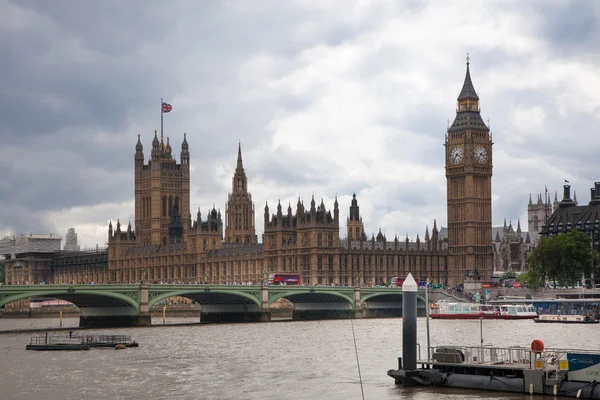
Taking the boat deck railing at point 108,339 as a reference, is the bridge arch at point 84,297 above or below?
above

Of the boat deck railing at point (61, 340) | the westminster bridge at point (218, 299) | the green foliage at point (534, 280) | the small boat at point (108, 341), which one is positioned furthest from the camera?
the green foliage at point (534, 280)

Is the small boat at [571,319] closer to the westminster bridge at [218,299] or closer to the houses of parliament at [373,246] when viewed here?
the westminster bridge at [218,299]

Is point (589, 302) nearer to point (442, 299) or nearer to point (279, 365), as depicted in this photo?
point (442, 299)

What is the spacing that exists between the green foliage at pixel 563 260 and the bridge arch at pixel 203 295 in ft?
135

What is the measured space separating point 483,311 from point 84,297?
4373 centimetres

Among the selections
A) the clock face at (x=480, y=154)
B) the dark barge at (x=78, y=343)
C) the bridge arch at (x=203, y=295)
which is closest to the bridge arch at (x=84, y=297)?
the bridge arch at (x=203, y=295)

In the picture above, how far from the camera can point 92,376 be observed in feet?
181

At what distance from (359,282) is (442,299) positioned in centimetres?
1737

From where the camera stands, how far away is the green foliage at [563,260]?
133625 millimetres

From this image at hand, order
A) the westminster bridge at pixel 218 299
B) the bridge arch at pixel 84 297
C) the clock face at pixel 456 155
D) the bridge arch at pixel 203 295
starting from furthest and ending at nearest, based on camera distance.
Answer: the clock face at pixel 456 155, the bridge arch at pixel 203 295, the westminster bridge at pixel 218 299, the bridge arch at pixel 84 297

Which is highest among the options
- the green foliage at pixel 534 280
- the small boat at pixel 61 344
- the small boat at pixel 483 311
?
the green foliage at pixel 534 280

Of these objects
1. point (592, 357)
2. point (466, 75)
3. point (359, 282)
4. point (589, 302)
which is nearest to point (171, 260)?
point (359, 282)

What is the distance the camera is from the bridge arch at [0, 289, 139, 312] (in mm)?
89844

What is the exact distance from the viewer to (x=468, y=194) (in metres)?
160
